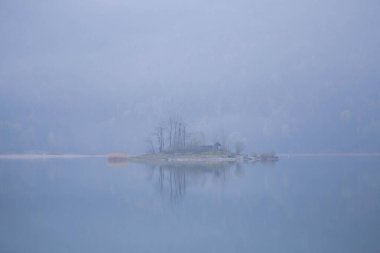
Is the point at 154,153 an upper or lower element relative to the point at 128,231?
upper

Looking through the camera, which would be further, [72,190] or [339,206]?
[72,190]

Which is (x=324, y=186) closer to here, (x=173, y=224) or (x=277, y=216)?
(x=277, y=216)

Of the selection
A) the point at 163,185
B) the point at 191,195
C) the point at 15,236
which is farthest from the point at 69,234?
the point at 163,185

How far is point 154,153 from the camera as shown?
72562 mm

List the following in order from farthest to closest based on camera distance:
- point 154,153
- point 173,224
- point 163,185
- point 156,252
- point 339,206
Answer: point 154,153 → point 163,185 → point 339,206 → point 173,224 → point 156,252

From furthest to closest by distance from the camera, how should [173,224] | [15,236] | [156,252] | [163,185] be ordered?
[163,185]
[173,224]
[15,236]
[156,252]

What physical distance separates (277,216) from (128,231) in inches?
199

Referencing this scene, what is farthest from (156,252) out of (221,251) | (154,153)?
(154,153)

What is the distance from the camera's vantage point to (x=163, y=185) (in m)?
27.8

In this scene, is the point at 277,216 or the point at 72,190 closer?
the point at 277,216

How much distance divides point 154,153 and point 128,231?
58154mm

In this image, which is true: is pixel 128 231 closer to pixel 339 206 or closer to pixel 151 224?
pixel 151 224

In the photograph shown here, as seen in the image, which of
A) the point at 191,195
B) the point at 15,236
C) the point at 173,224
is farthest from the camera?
the point at 191,195

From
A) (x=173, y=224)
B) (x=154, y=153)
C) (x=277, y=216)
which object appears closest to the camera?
(x=173, y=224)
